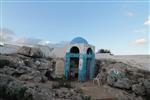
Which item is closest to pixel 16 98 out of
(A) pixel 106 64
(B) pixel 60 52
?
(A) pixel 106 64

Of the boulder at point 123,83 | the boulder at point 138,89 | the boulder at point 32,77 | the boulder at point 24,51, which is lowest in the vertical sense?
the boulder at point 138,89

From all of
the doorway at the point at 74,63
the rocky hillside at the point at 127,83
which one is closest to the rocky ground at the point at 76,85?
the rocky hillside at the point at 127,83

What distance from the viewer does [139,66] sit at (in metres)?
13.4

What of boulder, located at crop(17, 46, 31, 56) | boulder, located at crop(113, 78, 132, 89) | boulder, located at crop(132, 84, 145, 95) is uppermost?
boulder, located at crop(17, 46, 31, 56)

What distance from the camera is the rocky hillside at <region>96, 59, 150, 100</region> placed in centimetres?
981

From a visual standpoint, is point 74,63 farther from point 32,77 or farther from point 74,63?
point 32,77

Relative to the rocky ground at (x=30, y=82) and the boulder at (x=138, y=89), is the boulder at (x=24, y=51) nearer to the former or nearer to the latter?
the rocky ground at (x=30, y=82)

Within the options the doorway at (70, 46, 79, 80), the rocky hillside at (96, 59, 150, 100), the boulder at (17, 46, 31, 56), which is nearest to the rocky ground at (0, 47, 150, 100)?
the rocky hillside at (96, 59, 150, 100)

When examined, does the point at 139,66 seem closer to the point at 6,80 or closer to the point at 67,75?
the point at 67,75

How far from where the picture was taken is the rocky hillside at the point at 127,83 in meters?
9.81

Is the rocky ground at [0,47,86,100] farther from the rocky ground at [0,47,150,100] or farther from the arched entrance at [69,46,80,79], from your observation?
the arched entrance at [69,46,80,79]

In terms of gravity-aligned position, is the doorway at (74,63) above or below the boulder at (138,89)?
above

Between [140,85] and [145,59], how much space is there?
428cm

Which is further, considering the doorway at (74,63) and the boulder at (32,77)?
the doorway at (74,63)
